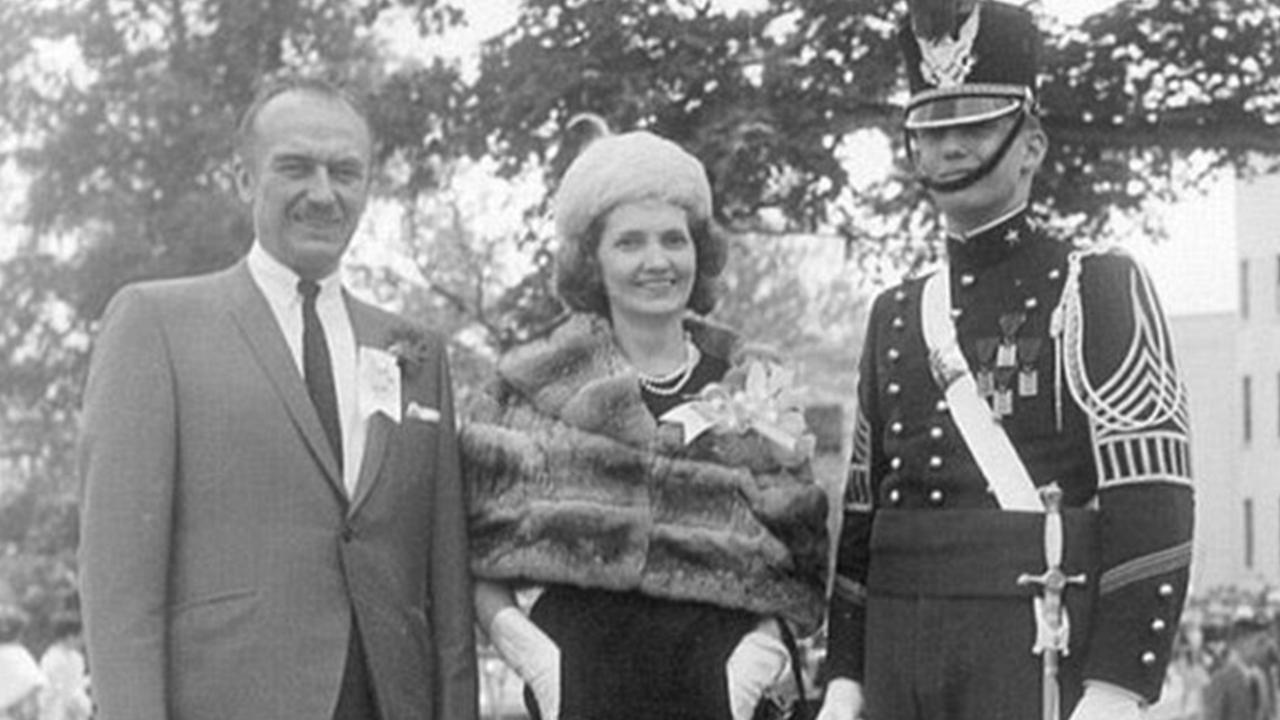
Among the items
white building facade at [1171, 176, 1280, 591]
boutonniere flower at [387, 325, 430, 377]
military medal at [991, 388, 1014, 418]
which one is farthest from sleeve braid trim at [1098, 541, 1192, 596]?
white building facade at [1171, 176, 1280, 591]

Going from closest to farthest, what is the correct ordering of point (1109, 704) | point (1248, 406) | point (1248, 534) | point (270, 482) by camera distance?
point (1109, 704)
point (270, 482)
point (1248, 406)
point (1248, 534)

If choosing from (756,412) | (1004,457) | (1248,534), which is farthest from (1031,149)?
(1248,534)

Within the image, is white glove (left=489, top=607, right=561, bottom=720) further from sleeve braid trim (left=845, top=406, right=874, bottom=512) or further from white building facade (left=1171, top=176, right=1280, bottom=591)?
white building facade (left=1171, top=176, right=1280, bottom=591)

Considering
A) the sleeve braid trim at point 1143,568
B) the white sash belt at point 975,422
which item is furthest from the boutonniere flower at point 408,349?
the sleeve braid trim at point 1143,568

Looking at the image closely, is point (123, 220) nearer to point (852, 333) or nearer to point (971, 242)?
point (971, 242)

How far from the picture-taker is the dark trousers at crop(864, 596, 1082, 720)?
409cm

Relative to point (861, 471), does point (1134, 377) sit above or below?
above

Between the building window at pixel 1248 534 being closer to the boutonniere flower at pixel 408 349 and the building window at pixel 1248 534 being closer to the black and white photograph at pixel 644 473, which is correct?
the black and white photograph at pixel 644 473

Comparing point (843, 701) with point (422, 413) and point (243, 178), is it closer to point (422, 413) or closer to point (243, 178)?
point (422, 413)

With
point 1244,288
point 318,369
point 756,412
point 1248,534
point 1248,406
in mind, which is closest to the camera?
point 318,369

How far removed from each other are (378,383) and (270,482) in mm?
304

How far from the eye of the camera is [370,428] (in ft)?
14.1

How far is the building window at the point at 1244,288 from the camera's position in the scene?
36.9 meters

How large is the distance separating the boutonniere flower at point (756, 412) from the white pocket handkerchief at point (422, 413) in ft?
1.41
